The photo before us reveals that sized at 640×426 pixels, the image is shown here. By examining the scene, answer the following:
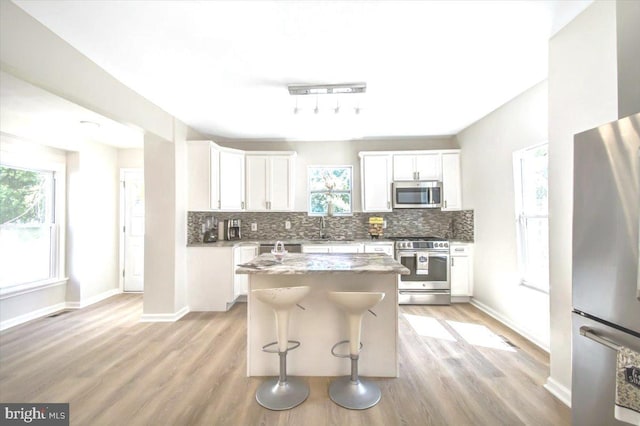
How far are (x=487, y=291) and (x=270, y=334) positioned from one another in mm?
2990

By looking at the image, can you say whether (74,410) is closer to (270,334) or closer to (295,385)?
(270,334)

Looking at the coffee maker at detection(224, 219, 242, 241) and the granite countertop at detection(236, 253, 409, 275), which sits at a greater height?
the coffee maker at detection(224, 219, 242, 241)

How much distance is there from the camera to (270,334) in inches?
85.3

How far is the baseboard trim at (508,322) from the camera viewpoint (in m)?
2.57

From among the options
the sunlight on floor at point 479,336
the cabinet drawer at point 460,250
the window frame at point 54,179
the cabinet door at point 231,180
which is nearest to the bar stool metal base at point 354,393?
the sunlight on floor at point 479,336

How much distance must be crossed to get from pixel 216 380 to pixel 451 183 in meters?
4.03

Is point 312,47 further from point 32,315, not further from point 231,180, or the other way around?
point 32,315

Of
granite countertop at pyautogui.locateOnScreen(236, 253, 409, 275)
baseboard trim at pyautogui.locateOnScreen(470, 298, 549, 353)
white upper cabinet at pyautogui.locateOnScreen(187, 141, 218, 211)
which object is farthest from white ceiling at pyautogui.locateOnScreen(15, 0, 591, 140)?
baseboard trim at pyautogui.locateOnScreen(470, 298, 549, 353)

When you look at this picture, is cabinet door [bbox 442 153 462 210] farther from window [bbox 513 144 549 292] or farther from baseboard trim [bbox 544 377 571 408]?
baseboard trim [bbox 544 377 571 408]

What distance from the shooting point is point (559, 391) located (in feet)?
6.10

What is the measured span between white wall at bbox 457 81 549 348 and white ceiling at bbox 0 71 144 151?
13.9 ft

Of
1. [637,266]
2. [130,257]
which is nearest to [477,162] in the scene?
[637,266]

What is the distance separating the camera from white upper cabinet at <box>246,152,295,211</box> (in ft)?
13.9

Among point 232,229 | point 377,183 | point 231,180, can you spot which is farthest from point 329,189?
point 232,229
